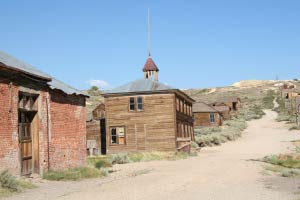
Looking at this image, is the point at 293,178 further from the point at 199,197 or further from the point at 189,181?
the point at 199,197

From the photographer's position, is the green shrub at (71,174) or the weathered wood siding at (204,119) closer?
the green shrub at (71,174)

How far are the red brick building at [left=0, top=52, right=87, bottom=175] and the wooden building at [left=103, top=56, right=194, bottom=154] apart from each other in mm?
12779

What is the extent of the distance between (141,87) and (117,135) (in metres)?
4.15

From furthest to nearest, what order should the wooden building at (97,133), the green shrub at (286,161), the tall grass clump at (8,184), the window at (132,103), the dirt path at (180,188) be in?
the wooden building at (97,133), the window at (132,103), the green shrub at (286,161), the tall grass clump at (8,184), the dirt path at (180,188)

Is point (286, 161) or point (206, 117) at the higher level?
point (206, 117)

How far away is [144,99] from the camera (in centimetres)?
3225

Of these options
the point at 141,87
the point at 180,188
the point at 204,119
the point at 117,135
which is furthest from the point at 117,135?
the point at 204,119

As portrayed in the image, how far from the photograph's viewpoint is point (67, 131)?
1786 centimetres

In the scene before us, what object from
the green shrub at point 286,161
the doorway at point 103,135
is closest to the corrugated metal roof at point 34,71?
the green shrub at point 286,161

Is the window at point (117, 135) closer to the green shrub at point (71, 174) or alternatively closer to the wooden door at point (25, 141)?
the green shrub at point (71, 174)

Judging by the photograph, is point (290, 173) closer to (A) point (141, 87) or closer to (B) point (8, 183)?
(B) point (8, 183)

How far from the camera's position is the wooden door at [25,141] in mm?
14992

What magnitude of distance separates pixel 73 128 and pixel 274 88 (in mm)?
119709

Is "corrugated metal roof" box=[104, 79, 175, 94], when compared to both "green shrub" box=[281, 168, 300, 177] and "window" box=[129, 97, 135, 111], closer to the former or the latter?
"window" box=[129, 97, 135, 111]
